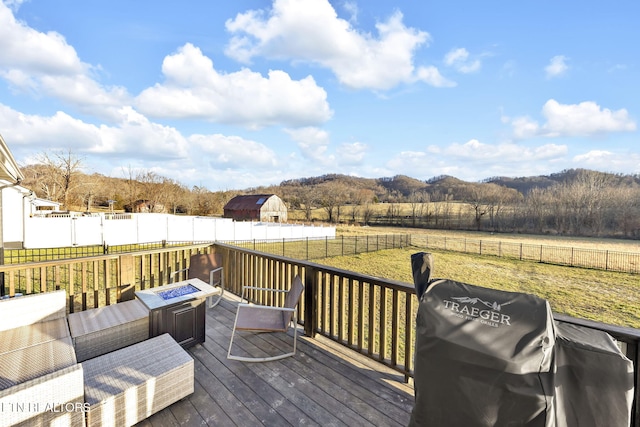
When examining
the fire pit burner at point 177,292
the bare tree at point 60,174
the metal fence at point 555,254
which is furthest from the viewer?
the bare tree at point 60,174

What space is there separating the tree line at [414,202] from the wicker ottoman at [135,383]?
2487 cm

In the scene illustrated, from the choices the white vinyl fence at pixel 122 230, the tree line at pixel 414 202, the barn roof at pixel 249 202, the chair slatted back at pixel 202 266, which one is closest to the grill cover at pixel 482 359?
the chair slatted back at pixel 202 266

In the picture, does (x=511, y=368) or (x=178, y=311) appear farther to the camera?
(x=178, y=311)

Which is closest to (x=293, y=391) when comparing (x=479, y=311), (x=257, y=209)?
(x=479, y=311)

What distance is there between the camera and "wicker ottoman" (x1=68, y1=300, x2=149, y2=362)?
2371 mm

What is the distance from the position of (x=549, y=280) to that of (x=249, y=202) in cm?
2932

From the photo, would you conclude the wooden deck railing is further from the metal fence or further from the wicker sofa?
the metal fence

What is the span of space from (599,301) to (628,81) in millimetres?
14182

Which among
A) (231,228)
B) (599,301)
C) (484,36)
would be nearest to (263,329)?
(484,36)

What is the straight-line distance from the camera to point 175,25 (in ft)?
23.6

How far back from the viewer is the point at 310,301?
3266mm

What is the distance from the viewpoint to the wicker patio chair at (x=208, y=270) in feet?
14.4

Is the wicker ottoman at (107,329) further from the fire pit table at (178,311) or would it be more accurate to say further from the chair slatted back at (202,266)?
the chair slatted back at (202,266)

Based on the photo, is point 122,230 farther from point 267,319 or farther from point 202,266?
point 267,319
